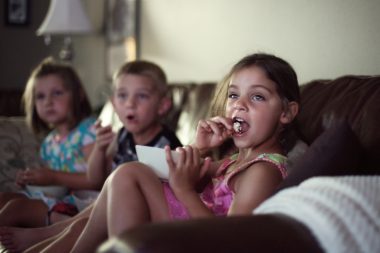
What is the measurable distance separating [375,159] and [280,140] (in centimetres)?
37

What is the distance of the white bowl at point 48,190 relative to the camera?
234 cm

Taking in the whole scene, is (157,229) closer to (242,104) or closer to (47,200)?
(242,104)

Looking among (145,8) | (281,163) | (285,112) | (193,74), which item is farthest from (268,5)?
(145,8)

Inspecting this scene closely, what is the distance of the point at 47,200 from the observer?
2266 millimetres

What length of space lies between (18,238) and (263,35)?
1.41 m

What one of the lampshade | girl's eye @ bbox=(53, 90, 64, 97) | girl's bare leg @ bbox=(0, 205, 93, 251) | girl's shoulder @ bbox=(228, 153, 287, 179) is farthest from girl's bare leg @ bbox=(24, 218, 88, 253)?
the lampshade

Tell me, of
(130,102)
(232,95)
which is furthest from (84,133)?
(232,95)

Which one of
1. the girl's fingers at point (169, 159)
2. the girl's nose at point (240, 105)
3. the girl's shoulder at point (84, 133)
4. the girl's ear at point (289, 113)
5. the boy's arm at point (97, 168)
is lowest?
the boy's arm at point (97, 168)

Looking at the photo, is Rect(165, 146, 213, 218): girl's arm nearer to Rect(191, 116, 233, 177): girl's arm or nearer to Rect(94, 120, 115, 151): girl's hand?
Rect(191, 116, 233, 177): girl's arm

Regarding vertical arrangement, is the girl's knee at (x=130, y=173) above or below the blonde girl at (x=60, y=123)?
above

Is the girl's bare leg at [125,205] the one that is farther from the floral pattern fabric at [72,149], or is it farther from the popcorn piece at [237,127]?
the floral pattern fabric at [72,149]

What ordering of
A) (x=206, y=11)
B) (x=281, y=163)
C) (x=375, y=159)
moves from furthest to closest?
1. (x=206, y=11)
2. (x=281, y=163)
3. (x=375, y=159)

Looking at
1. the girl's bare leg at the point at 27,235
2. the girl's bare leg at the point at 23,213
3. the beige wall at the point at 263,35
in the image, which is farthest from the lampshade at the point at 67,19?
the girl's bare leg at the point at 27,235

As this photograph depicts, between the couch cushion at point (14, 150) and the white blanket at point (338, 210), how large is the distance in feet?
5.94
